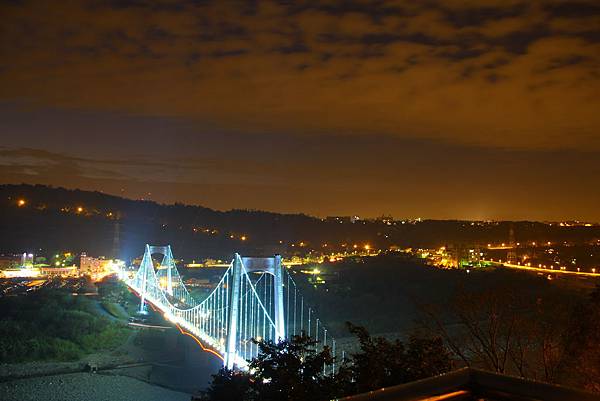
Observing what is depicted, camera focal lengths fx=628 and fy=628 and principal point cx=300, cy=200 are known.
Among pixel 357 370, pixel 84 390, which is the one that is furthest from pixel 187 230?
pixel 357 370

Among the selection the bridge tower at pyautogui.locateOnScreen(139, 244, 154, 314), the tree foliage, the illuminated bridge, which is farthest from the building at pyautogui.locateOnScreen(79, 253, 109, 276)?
the tree foliage

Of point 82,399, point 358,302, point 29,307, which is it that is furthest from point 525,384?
point 358,302

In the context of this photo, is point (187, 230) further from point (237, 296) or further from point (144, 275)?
point (237, 296)

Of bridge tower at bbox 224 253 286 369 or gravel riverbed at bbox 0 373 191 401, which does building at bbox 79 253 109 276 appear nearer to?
gravel riverbed at bbox 0 373 191 401

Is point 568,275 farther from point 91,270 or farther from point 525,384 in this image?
point 525,384

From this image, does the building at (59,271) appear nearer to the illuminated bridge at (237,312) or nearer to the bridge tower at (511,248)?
the illuminated bridge at (237,312)

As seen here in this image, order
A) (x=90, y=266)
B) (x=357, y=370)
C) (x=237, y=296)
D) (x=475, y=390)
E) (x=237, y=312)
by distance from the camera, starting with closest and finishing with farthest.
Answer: (x=475, y=390) → (x=357, y=370) → (x=237, y=296) → (x=237, y=312) → (x=90, y=266)

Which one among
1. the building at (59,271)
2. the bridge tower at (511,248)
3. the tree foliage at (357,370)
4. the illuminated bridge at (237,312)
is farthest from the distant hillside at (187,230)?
the tree foliage at (357,370)
